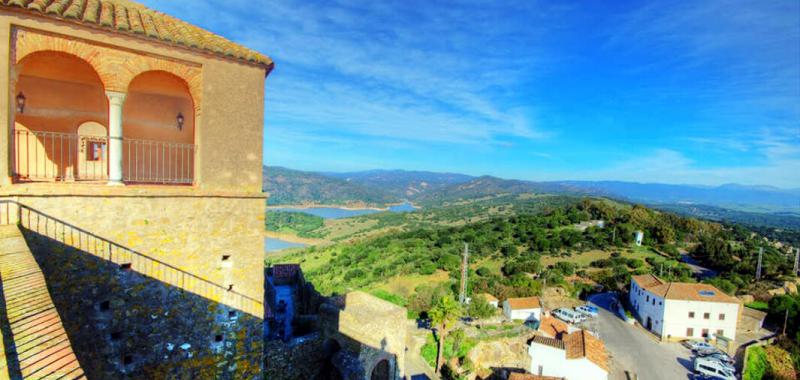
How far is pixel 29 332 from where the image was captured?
10.2 feet

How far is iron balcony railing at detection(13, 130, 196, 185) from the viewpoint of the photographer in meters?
7.09

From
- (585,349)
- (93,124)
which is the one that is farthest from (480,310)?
(93,124)

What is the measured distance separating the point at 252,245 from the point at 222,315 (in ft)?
4.23

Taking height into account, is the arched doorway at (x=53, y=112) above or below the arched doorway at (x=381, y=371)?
above

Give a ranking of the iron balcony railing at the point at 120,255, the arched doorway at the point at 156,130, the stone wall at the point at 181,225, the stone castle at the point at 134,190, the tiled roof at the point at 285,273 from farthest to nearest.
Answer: the tiled roof at the point at 285,273 < the arched doorway at the point at 156,130 < the stone wall at the point at 181,225 < the stone castle at the point at 134,190 < the iron balcony railing at the point at 120,255

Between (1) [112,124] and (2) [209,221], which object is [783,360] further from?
(1) [112,124]

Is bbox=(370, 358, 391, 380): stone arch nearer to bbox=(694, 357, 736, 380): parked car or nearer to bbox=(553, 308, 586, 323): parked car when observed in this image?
bbox=(694, 357, 736, 380): parked car

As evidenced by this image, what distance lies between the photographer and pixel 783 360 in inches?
873

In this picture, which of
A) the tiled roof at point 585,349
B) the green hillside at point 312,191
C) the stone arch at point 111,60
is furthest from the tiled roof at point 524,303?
the green hillside at point 312,191

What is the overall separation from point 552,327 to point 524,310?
3435 millimetres

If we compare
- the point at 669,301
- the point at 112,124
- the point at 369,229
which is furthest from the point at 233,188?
the point at 369,229

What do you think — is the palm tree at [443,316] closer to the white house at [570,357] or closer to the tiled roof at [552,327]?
the white house at [570,357]

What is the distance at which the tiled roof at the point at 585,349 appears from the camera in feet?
64.4

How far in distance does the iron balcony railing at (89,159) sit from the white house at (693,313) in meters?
30.4
